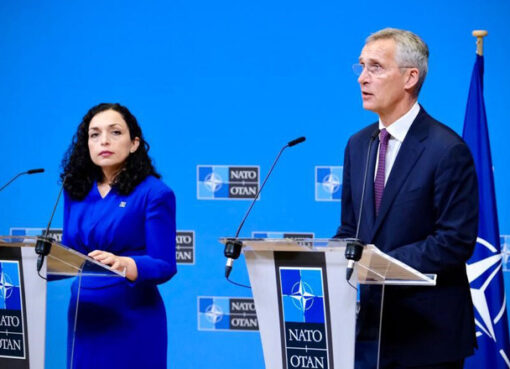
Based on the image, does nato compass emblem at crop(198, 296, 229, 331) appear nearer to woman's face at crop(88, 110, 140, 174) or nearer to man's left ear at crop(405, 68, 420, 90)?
woman's face at crop(88, 110, 140, 174)

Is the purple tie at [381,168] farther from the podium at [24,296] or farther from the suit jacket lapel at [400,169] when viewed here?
the podium at [24,296]

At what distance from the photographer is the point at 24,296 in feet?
8.38

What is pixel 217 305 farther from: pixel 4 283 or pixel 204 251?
pixel 4 283

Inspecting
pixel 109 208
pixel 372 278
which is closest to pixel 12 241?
pixel 109 208

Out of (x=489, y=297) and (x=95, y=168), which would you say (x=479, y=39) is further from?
(x=95, y=168)

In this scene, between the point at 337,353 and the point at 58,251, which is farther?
the point at 58,251

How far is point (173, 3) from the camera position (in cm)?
471

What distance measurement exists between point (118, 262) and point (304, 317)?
28.0 inches

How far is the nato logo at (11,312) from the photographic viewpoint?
2.56 m

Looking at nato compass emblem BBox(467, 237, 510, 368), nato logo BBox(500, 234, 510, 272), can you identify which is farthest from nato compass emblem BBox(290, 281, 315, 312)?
nato logo BBox(500, 234, 510, 272)

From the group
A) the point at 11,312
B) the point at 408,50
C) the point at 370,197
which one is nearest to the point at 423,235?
the point at 370,197

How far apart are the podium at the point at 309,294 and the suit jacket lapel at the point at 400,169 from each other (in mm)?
336

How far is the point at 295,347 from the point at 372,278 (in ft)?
0.91

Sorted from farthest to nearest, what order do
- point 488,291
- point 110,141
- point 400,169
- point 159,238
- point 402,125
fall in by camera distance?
point 488,291, point 110,141, point 159,238, point 402,125, point 400,169
